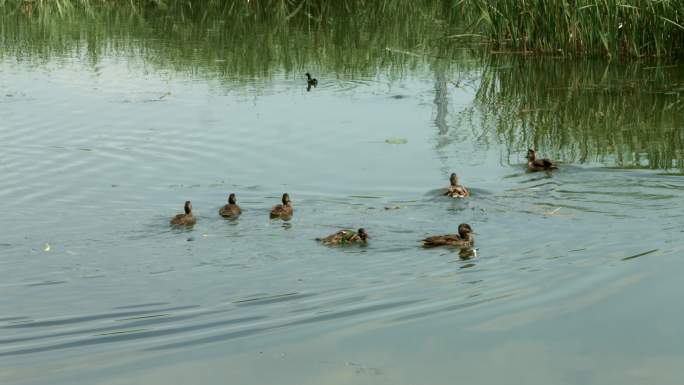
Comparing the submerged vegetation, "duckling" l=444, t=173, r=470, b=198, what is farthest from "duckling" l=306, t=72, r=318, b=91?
"duckling" l=444, t=173, r=470, b=198

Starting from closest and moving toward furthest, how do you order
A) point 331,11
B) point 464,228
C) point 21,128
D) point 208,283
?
point 208,283 → point 464,228 → point 21,128 → point 331,11

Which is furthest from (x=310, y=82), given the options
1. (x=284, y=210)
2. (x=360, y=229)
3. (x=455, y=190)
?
(x=360, y=229)

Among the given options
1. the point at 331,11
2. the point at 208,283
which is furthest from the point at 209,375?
the point at 331,11

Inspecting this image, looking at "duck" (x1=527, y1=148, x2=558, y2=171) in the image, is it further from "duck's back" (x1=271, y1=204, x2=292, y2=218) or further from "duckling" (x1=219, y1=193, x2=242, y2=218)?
"duckling" (x1=219, y1=193, x2=242, y2=218)

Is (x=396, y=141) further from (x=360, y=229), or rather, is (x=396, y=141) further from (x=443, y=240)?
(x=443, y=240)

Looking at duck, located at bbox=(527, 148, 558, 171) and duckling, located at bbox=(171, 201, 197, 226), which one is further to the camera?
duck, located at bbox=(527, 148, 558, 171)

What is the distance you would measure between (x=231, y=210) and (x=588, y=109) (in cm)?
815

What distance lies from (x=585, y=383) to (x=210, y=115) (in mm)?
11065

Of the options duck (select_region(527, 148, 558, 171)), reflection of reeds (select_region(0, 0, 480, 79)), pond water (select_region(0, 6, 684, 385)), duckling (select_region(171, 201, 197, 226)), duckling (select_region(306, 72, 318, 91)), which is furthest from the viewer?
reflection of reeds (select_region(0, 0, 480, 79))

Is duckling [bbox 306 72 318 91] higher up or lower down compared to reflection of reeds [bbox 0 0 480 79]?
lower down

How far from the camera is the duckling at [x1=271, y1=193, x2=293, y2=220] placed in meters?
12.6

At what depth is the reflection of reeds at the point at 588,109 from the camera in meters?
15.9

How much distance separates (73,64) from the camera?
75.8 feet

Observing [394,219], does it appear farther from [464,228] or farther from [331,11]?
[331,11]
